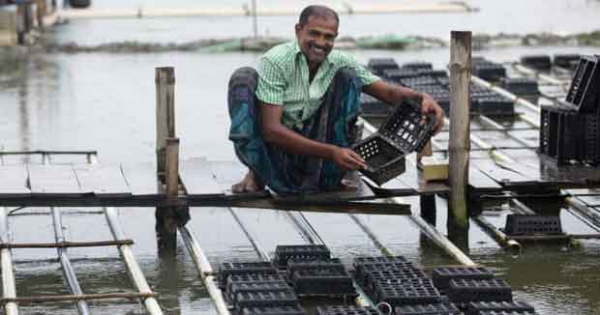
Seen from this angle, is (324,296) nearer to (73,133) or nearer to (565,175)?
(565,175)

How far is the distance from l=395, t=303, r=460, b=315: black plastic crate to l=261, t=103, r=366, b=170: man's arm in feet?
4.88

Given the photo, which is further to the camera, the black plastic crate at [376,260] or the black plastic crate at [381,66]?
the black plastic crate at [381,66]

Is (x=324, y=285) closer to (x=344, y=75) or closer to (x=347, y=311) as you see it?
(x=347, y=311)

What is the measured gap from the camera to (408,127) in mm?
9305

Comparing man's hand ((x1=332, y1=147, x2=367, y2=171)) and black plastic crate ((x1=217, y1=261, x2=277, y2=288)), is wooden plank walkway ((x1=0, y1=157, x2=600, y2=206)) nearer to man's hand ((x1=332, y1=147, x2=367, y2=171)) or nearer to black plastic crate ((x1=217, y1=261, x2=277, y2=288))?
man's hand ((x1=332, y1=147, x2=367, y2=171))

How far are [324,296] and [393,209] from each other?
1.38m

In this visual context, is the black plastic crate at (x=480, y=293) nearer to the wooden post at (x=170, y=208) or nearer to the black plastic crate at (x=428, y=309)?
the black plastic crate at (x=428, y=309)

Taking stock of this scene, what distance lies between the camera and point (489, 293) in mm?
7543

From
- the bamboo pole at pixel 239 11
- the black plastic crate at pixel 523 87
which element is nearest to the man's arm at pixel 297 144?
the black plastic crate at pixel 523 87

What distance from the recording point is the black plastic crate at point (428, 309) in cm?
712

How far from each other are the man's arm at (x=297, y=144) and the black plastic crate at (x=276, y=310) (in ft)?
5.05

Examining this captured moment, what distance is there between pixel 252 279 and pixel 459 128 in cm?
232

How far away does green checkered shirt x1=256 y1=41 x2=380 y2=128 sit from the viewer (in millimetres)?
8742

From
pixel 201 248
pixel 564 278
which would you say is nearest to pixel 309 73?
pixel 201 248
